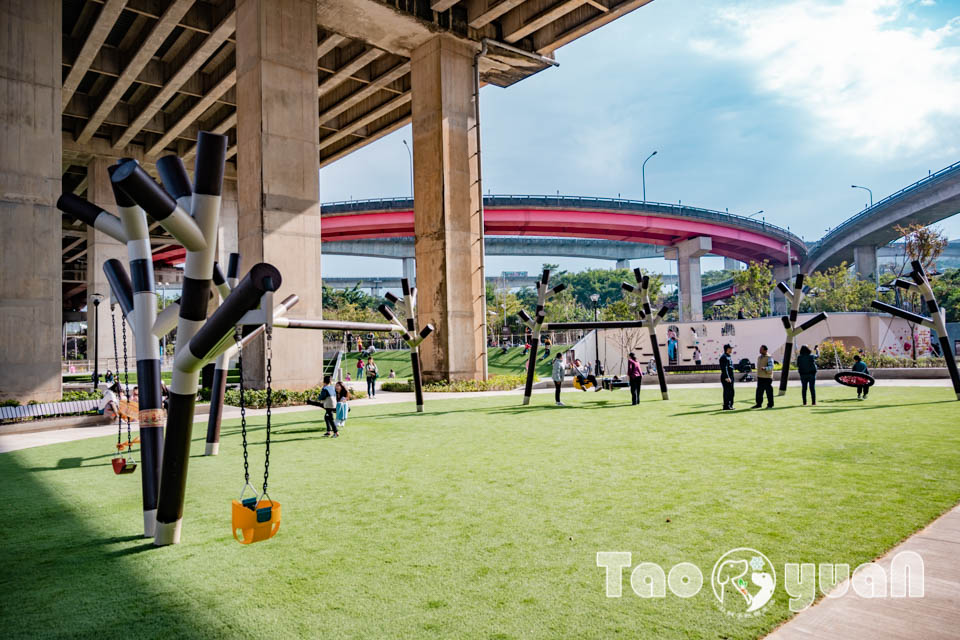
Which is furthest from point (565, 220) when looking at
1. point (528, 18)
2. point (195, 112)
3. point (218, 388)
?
point (218, 388)

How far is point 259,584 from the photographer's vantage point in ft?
16.0

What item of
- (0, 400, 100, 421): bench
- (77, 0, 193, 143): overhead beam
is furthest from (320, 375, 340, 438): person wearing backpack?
(77, 0, 193, 143): overhead beam

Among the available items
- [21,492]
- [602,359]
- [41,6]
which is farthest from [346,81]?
[21,492]

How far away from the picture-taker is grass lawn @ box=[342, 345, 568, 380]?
43.6m

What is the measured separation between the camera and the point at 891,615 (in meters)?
3.91

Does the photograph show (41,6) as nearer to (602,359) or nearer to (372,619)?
(372,619)

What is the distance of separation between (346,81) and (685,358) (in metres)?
26.1

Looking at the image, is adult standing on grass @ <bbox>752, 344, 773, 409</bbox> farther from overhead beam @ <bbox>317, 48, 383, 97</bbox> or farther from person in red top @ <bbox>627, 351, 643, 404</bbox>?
overhead beam @ <bbox>317, 48, 383, 97</bbox>

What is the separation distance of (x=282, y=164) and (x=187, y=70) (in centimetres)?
1304

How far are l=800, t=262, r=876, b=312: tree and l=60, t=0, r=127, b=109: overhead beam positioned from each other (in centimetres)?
5535

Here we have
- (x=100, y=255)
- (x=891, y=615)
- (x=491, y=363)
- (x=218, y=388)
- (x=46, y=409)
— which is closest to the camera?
(x=891, y=615)

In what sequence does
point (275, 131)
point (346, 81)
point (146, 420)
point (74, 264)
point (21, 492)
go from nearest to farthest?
point (146, 420) < point (21, 492) < point (275, 131) < point (346, 81) < point (74, 264)

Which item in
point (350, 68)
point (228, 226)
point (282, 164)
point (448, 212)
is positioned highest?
point (350, 68)

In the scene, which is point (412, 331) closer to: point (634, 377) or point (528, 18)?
point (634, 377)
